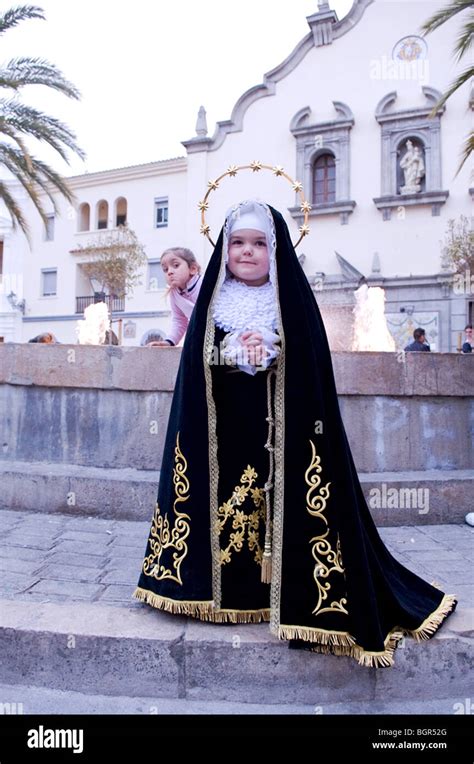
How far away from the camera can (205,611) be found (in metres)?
2.42

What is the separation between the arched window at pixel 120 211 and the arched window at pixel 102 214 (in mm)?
661

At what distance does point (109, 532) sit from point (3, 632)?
5.40 ft

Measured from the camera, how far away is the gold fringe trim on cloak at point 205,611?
2.42m

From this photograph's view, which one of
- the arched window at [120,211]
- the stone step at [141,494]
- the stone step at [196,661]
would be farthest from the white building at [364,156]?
the stone step at [196,661]

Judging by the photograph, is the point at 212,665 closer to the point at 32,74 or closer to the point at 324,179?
the point at 32,74

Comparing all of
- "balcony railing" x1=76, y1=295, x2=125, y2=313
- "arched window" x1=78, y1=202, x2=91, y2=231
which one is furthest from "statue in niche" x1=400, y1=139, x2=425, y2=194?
"arched window" x1=78, y1=202, x2=91, y2=231

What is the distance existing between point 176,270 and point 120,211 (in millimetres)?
25463

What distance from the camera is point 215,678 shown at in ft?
7.84

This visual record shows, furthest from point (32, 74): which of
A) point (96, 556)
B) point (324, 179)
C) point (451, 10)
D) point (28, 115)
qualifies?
point (324, 179)

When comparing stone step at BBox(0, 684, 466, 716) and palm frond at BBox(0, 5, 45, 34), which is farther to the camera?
palm frond at BBox(0, 5, 45, 34)

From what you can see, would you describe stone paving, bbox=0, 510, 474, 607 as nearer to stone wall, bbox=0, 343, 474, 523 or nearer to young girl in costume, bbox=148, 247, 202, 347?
stone wall, bbox=0, 343, 474, 523

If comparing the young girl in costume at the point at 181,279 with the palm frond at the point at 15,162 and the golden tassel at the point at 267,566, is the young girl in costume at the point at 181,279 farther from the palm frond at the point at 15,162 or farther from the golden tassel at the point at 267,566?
the palm frond at the point at 15,162

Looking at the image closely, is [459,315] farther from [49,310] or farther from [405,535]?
[49,310]

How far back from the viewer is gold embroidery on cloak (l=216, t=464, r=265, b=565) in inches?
96.8
